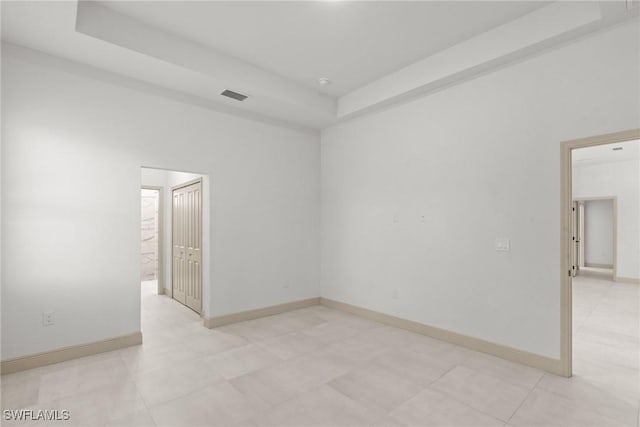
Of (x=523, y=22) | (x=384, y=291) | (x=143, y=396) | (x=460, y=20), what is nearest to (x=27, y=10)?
(x=143, y=396)

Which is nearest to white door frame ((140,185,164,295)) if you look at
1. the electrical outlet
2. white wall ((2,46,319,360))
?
white wall ((2,46,319,360))

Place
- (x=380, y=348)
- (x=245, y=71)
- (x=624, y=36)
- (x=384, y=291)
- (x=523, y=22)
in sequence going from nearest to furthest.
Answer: (x=624, y=36), (x=523, y=22), (x=380, y=348), (x=245, y=71), (x=384, y=291)

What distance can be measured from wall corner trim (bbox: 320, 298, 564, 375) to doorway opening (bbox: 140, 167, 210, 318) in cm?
242

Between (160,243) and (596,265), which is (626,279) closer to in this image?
(596,265)

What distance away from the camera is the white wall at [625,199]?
7.51 metres

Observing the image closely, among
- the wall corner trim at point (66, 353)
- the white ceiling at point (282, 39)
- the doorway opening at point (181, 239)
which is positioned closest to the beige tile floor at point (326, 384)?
the wall corner trim at point (66, 353)

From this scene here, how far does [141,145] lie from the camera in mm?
3752

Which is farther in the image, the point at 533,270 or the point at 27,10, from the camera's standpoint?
the point at 533,270

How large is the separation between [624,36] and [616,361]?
10.2 ft

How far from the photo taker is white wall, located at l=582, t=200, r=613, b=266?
9.77m

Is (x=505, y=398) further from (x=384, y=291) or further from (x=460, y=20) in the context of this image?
(x=460, y=20)

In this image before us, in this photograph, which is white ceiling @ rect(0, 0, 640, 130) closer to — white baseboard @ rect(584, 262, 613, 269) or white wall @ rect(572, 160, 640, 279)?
white wall @ rect(572, 160, 640, 279)

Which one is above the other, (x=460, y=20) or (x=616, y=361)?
(x=460, y=20)

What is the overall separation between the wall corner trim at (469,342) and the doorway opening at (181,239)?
7.94 ft
